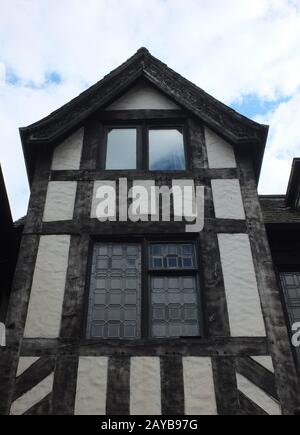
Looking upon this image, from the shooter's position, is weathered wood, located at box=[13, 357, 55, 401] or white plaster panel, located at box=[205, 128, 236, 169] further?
white plaster panel, located at box=[205, 128, 236, 169]

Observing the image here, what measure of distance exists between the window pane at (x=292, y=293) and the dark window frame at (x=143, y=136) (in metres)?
2.56

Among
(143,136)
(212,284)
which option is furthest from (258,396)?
(143,136)

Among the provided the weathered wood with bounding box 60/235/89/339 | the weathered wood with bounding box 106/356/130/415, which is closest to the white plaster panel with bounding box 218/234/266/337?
the weathered wood with bounding box 106/356/130/415

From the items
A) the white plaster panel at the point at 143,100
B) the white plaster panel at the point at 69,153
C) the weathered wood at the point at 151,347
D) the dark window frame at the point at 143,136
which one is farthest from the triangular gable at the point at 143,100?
the weathered wood at the point at 151,347

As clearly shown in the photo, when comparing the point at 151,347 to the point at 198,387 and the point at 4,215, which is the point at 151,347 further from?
the point at 4,215

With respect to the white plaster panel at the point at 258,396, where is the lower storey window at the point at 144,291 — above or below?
above

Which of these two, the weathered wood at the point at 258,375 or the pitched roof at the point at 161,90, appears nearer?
the weathered wood at the point at 258,375

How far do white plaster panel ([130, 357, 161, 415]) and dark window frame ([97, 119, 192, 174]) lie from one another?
359 centimetres

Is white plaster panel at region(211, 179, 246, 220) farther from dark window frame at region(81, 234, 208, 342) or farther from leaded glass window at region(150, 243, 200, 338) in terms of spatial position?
leaded glass window at region(150, 243, 200, 338)

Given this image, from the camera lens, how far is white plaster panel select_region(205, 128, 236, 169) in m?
9.05

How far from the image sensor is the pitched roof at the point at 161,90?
934 cm

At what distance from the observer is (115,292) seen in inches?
293

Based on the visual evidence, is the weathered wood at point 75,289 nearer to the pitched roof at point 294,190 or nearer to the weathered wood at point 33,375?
the weathered wood at point 33,375

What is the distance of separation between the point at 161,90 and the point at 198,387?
20.2 ft
